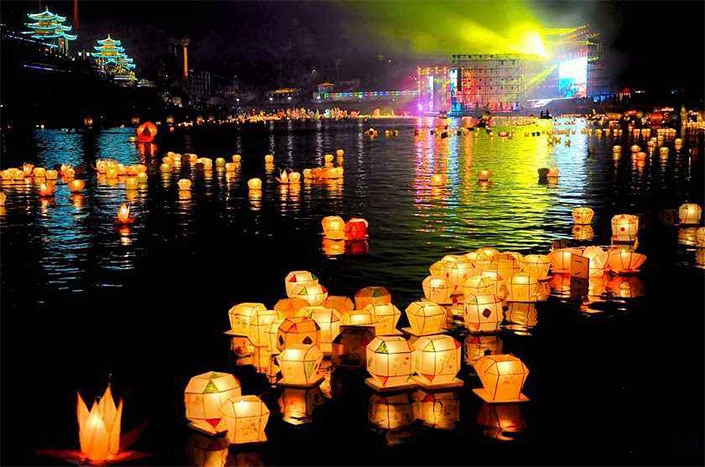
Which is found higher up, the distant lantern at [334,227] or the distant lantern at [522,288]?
the distant lantern at [334,227]

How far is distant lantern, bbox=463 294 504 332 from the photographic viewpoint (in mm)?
13102

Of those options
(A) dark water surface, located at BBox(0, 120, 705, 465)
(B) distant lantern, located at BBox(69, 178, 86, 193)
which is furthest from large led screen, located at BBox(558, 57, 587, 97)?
(B) distant lantern, located at BBox(69, 178, 86, 193)

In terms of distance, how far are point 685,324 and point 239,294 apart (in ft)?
26.1

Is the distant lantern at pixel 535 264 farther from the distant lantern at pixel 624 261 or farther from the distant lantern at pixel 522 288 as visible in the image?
the distant lantern at pixel 624 261

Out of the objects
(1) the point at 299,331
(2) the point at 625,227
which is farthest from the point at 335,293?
(2) the point at 625,227

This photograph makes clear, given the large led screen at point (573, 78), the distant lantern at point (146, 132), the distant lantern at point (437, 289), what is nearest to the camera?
the distant lantern at point (437, 289)

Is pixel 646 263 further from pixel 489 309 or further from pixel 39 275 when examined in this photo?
pixel 39 275

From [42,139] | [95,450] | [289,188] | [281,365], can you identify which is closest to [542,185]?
[289,188]

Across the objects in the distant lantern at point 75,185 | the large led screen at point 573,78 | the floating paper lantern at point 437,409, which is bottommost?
the floating paper lantern at point 437,409

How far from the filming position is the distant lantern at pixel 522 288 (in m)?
14.9

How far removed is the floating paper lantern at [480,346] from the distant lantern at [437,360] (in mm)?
1242

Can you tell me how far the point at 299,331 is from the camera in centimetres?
1145

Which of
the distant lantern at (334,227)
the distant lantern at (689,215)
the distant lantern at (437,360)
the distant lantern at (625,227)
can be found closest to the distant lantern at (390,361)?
the distant lantern at (437,360)

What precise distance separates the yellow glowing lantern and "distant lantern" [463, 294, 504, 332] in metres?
3.21
